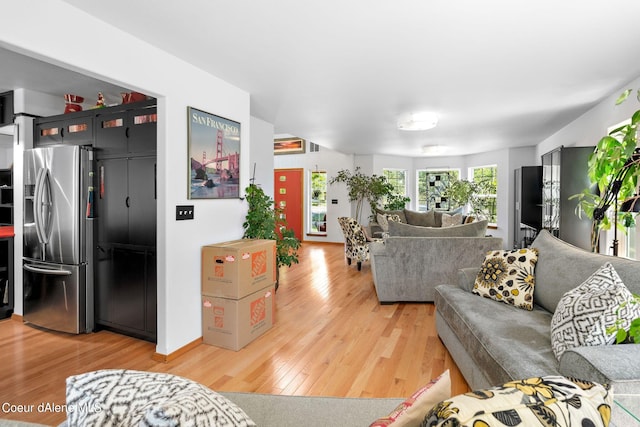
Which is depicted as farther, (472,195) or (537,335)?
(472,195)

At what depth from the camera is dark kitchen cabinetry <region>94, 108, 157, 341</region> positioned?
2.85 meters

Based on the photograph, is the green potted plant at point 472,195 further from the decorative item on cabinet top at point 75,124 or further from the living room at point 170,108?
the decorative item on cabinet top at point 75,124

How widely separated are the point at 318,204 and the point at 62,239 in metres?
6.28

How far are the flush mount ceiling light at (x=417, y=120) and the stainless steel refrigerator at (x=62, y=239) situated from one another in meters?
3.42

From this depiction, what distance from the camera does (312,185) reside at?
8914mm

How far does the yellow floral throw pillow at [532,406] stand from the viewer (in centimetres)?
56

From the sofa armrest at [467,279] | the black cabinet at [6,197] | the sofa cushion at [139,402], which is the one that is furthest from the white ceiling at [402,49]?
the sofa cushion at [139,402]

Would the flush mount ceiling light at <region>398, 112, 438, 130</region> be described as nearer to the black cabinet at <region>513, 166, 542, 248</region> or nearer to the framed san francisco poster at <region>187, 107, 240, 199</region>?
the framed san francisco poster at <region>187, 107, 240, 199</region>

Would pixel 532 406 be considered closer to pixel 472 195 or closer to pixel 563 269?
pixel 563 269

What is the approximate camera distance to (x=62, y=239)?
10.0 feet

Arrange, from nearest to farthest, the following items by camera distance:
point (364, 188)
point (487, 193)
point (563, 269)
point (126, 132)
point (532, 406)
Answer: point (532, 406)
point (563, 269)
point (126, 132)
point (364, 188)
point (487, 193)

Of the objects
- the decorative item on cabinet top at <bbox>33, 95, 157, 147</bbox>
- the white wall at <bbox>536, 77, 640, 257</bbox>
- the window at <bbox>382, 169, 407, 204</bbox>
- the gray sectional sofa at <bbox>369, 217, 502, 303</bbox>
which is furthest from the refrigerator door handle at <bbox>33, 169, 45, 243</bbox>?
the window at <bbox>382, 169, 407, 204</bbox>

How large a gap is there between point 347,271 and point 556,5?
444cm

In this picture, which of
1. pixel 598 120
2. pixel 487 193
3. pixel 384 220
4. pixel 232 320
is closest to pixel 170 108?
pixel 232 320
